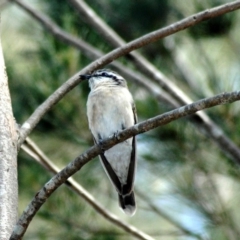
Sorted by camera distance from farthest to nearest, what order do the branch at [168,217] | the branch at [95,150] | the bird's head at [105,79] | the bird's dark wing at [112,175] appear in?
the branch at [168,217], the bird's head at [105,79], the bird's dark wing at [112,175], the branch at [95,150]

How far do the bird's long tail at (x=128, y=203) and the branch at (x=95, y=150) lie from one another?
133 cm

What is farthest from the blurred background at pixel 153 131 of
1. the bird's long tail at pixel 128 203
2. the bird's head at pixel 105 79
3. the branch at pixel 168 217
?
the bird's long tail at pixel 128 203

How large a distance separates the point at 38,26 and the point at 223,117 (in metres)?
2.16

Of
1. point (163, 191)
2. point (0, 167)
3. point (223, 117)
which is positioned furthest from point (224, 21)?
point (0, 167)

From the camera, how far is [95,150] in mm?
3002

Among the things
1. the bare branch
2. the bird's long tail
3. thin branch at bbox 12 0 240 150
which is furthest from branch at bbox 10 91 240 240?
the bird's long tail

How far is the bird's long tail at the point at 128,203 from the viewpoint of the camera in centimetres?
433

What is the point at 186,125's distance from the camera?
223 inches

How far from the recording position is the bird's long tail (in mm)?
4332

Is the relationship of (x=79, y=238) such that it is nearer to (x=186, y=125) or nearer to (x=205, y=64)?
(x=186, y=125)

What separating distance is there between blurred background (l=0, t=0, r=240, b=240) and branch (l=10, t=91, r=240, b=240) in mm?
2351

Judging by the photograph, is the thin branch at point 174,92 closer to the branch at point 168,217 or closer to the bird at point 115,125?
the bird at point 115,125

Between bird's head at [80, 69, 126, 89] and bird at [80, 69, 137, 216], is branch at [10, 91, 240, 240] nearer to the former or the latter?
bird at [80, 69, 137, 216]

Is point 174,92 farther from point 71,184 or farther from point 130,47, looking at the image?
point 71,184
